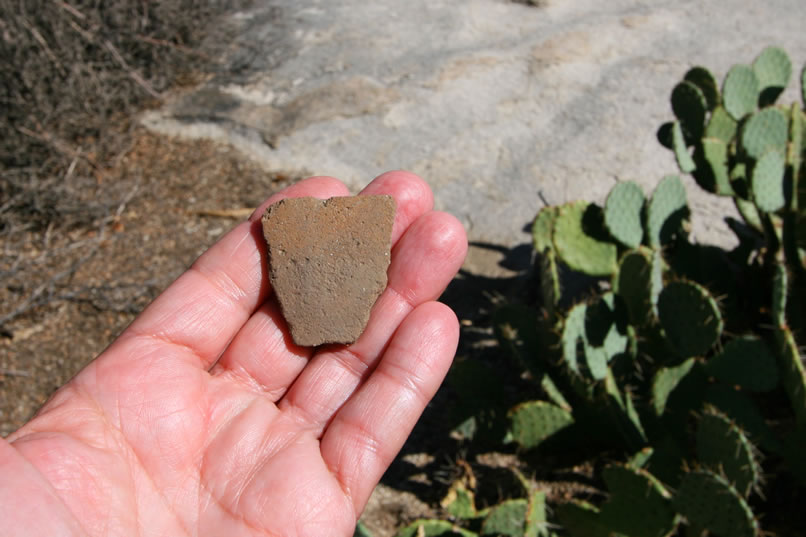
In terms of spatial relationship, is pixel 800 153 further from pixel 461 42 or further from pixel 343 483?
pixel 461 42

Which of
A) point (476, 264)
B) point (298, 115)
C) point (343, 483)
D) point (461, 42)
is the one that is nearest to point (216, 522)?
point (343, 483)

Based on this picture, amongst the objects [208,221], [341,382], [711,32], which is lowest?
[208,221]

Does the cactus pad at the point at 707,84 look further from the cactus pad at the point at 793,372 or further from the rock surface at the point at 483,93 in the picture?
the cactus pad at the point at 793,372

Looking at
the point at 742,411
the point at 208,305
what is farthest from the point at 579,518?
the point at 208,305

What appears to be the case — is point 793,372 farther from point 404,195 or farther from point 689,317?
point 404,195

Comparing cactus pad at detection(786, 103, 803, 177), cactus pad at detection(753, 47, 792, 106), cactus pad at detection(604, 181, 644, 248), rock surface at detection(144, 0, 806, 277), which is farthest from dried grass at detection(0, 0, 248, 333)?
cactus pad at detection(753, 47, 792, 106)

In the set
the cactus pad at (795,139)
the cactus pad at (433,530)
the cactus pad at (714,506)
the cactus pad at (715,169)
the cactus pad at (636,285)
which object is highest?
the cactus pad at (795,139)

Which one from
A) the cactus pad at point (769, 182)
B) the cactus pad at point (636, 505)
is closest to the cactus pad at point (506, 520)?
the cactus pad at point (636, 505)
